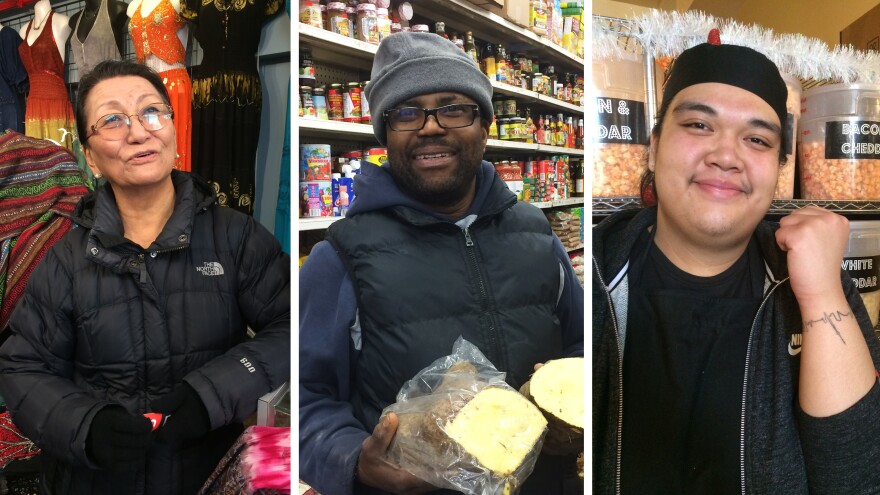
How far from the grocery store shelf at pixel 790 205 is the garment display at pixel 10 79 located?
1.84 m

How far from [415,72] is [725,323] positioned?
0.79 m

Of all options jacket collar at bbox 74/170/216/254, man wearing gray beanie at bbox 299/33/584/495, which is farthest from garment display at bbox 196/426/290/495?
jacket collar at bbox 74/170/216/254

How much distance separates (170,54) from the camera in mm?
1707

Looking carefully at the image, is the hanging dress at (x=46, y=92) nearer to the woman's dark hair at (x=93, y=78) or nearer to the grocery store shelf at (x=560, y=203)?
the woman's dark hair at (x=93, y=78)

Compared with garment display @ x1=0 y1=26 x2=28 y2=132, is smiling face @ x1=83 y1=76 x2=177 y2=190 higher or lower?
lower

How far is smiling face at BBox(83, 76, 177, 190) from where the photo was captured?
3.63 feet

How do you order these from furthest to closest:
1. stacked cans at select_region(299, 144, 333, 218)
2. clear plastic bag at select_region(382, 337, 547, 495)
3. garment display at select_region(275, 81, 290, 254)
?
1. garment display at select_region(275, 81, 290, 254)
2. stacked cans at select_region(299, 144, 333, 218)
3. clear plastic bag at select_region(382, 337, 547, 495)

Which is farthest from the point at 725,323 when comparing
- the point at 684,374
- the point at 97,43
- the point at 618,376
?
the point at 97,43

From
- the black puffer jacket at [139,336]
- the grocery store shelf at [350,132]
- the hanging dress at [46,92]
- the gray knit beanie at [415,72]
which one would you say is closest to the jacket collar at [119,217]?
the black puffer jacket at [139,336]

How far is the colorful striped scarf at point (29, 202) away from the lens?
1.35 metres

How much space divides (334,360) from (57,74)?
1583 millimetres

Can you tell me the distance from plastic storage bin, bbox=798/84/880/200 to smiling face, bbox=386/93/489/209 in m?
0.98

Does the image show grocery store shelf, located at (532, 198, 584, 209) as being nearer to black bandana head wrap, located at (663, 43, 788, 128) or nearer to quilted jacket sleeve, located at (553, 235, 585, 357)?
quilted jacket sleeve, located at (553, 235, 585, 357)

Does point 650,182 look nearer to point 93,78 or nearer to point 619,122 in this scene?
point 619,122
